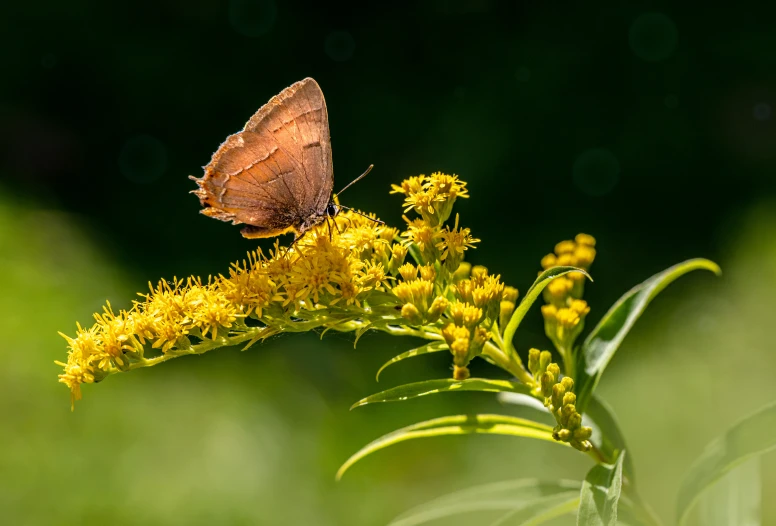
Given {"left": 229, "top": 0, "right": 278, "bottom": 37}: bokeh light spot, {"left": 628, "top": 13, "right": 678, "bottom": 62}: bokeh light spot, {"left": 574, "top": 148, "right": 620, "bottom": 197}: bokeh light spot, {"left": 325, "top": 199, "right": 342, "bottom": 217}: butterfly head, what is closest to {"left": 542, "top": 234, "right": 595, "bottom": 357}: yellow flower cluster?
{"left": 325, "top": 199, "right": 342, "bottom": 217}: butterfly head

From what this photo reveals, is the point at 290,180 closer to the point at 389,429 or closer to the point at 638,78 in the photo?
the point at 389,429

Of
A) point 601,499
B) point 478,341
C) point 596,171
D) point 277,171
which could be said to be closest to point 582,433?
point 601,499

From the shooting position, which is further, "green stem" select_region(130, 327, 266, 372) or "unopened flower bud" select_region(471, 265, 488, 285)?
"green stem" select_region(130, 327, 266, 372)

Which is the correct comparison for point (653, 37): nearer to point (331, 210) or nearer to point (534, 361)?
point (331, 210)

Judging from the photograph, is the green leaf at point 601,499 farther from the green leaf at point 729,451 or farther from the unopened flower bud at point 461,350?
the unopened flower bud at point 461,350

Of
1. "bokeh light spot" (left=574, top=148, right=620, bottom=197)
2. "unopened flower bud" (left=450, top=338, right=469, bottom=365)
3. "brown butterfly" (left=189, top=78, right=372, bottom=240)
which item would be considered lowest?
"unopened flower bud" (left=450, top=338, right=469, bottom=365)

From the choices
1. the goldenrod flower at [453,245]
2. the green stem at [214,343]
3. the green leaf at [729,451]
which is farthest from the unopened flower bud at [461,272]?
the green leaf at [729,451]

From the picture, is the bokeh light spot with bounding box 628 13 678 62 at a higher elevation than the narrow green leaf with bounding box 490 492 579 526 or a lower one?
higher

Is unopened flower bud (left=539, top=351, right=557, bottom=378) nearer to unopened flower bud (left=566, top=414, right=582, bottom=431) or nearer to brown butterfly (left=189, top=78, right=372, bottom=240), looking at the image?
unopened flower bud (left=566, top=414, right=582, bottom=431)
